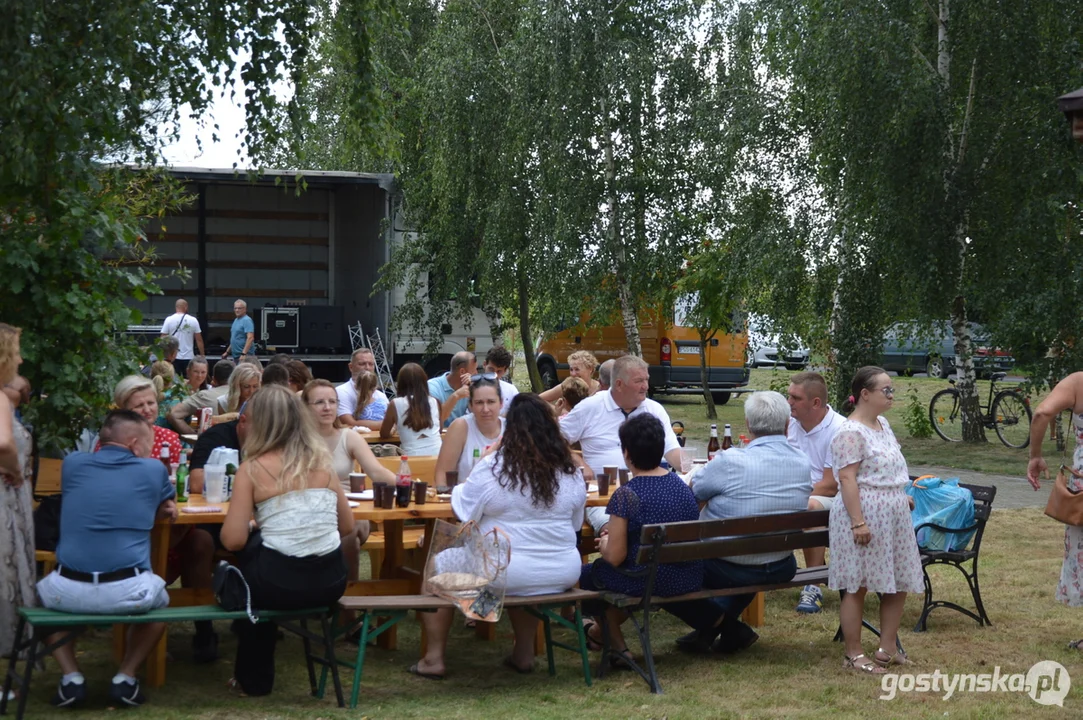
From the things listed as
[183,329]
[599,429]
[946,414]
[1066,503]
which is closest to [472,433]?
Result: [599,429]

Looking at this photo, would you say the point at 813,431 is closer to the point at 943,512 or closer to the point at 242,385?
the point at 943,512

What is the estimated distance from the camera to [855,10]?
43.1ft

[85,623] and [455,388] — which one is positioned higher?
[455,388]

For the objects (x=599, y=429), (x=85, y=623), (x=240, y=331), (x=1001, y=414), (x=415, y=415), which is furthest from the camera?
(x=240, y=331)

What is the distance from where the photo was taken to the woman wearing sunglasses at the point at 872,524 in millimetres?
5613

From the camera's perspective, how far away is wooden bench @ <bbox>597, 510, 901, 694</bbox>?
5.48 meters

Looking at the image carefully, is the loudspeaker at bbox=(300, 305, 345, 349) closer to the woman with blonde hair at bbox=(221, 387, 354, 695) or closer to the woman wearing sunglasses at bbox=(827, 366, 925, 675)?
the woman with blonde hair at bbox=(221, 387, 354, 695)

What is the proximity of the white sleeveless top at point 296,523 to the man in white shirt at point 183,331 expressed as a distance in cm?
1168

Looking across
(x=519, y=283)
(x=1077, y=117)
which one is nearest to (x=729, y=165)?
(x=519, y=283)

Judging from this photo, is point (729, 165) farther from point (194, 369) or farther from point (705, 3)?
point (194, 369)

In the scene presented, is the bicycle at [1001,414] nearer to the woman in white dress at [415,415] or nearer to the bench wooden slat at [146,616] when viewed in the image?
the woman in white dress at [415,415]

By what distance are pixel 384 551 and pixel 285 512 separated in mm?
1567

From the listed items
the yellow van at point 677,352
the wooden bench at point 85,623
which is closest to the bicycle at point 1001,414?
the yellow van at point 677,352

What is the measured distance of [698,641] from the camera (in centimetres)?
616
